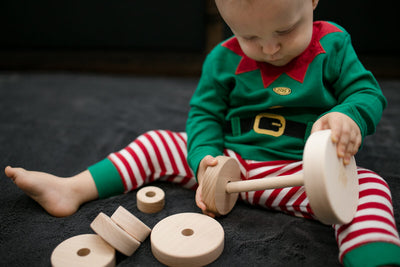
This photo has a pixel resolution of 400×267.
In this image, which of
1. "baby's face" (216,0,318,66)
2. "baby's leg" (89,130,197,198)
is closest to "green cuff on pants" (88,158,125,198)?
"baby's leg" (89,130,197,198)

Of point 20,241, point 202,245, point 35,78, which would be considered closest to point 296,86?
point 202,245

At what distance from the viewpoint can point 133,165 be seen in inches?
31.6

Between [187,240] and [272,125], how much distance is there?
1.02 ft

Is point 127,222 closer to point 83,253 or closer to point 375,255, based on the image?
point 83,253

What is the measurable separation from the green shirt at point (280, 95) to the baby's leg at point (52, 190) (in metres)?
0.25

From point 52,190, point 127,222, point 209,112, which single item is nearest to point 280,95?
point 209,112

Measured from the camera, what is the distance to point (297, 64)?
0.73 metres

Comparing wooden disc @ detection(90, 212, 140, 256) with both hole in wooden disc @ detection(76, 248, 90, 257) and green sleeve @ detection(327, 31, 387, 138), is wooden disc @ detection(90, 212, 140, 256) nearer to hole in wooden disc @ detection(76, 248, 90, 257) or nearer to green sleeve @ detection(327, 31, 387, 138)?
hole in wooden disc @ detection(76, 248, 90, 257)

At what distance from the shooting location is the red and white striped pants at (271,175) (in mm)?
555

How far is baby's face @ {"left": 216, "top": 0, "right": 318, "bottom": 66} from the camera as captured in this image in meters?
0.58

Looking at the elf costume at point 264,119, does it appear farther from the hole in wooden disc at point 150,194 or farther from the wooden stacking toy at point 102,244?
the wooden stacking toy at point 102,244

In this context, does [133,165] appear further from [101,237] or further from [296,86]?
[296,86]

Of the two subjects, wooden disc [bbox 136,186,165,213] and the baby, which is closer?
the baby

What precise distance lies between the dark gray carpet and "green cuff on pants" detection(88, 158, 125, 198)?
0.02 metres
